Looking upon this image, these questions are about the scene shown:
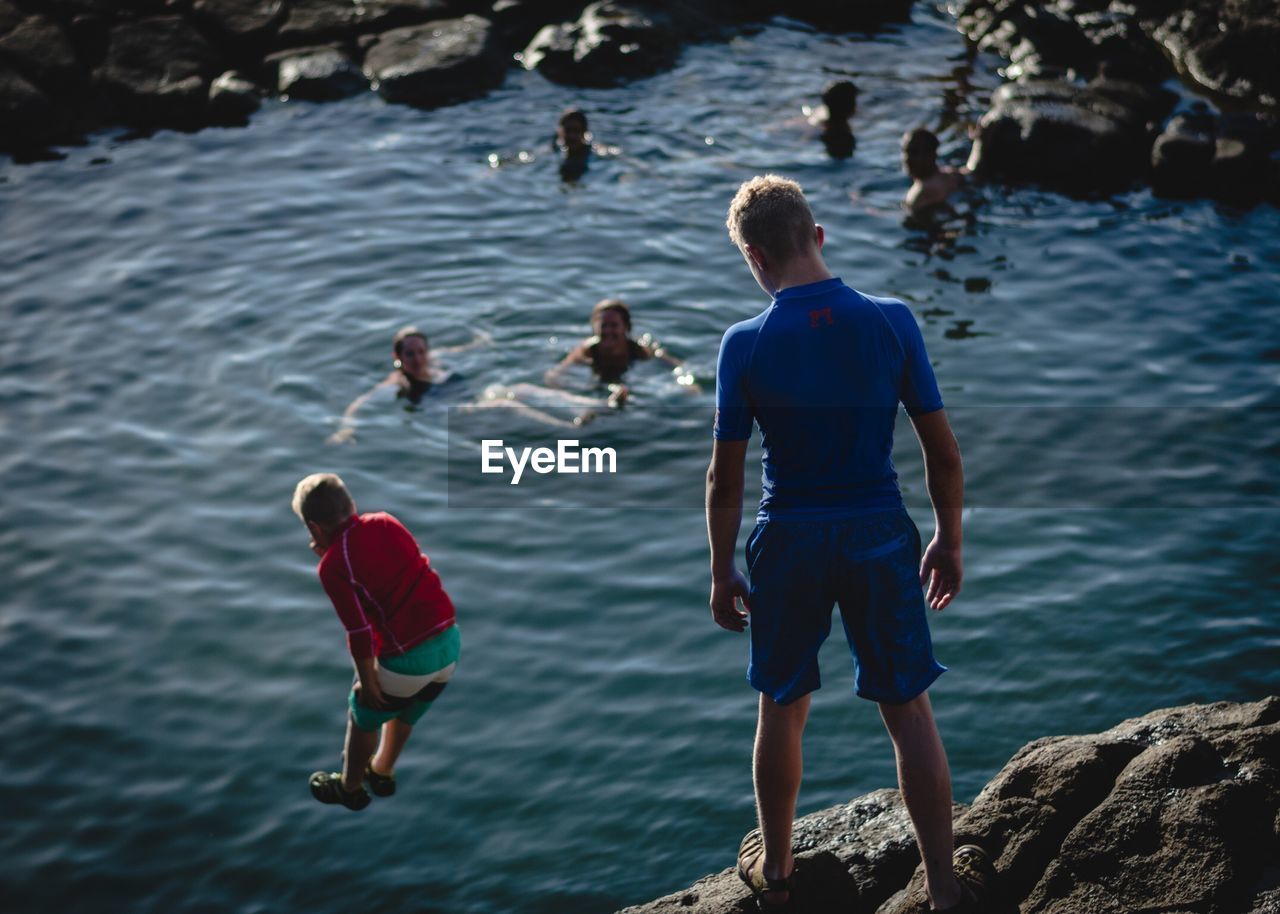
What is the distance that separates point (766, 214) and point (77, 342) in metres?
11.0

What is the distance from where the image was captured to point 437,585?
670 cm

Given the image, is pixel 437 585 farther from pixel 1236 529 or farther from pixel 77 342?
pixel 77 342

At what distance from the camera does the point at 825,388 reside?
4.47 meters

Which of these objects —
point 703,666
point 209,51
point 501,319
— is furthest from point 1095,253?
point 209,51

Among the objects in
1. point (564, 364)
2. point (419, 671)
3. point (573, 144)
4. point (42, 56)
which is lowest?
point (564, 364)

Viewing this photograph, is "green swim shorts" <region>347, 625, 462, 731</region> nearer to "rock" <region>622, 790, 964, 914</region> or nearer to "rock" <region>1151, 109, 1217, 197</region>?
"rock" <region>622, 790, 964, 914</region>

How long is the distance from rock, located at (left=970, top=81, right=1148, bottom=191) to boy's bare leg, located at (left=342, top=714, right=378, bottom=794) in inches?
490

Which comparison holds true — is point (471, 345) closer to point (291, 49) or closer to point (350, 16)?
point (291, 49)

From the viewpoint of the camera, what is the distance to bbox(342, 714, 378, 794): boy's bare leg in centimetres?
683

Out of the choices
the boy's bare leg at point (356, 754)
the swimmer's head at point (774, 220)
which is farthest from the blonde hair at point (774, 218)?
the boy's bare leg at point (356, 754)

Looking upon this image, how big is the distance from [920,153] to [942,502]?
11767 mm

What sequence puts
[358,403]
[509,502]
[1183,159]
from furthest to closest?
[1183,159], [358,403], [509,502]

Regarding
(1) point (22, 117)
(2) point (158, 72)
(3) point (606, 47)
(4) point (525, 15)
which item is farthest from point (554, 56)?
(1) point (22, 117)

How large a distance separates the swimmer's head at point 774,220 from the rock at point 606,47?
641 inches
